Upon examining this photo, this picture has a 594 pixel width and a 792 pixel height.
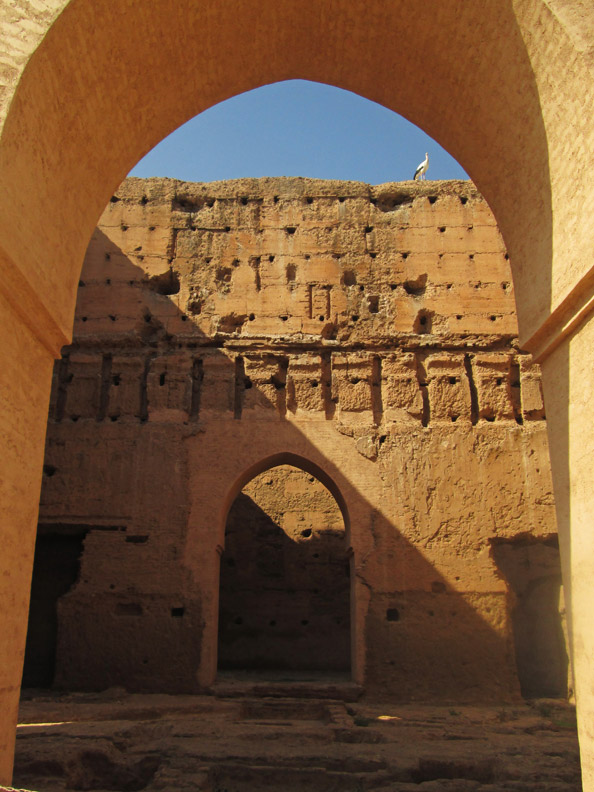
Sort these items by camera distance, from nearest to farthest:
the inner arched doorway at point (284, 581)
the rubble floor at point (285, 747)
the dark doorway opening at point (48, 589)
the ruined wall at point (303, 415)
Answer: the rubble floor at point (285, 747) < the ruined wall at point (303, 415) < the dark doorway opening at point (48, 589) < the inner arched doorway at point (284, 581)

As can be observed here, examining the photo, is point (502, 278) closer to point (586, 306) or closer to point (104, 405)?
point (104, 405)

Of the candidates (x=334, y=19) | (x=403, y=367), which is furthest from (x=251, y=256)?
(x=334, y=19)

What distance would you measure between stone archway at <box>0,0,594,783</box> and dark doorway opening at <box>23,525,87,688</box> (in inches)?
240

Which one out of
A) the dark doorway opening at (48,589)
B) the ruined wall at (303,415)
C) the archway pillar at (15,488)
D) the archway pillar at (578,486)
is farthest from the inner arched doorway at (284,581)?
the archway pillar at (578,486)

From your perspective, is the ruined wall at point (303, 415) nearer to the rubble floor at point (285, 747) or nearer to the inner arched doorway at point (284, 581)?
the rubble floor at point (285, 747)

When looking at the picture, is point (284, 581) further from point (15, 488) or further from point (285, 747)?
point (15, 488)

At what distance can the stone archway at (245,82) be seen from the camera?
359cm

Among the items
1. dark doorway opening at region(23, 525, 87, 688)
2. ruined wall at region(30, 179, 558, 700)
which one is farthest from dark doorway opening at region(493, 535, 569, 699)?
dark doorway opening at region(23, 525, 87, 688)

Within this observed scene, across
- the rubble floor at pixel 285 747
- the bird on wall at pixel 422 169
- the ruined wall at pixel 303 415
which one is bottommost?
the rubble floor at pixel 285 747

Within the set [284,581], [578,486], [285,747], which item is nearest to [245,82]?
[578,486]

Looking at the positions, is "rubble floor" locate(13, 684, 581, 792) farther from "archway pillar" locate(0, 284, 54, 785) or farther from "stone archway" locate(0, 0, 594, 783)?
"stone archway" locate(0, 0, 594, 783)

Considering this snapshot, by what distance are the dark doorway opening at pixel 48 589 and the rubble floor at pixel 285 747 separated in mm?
1287

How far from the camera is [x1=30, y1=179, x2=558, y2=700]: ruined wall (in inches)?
352

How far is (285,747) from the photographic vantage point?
5906mm
